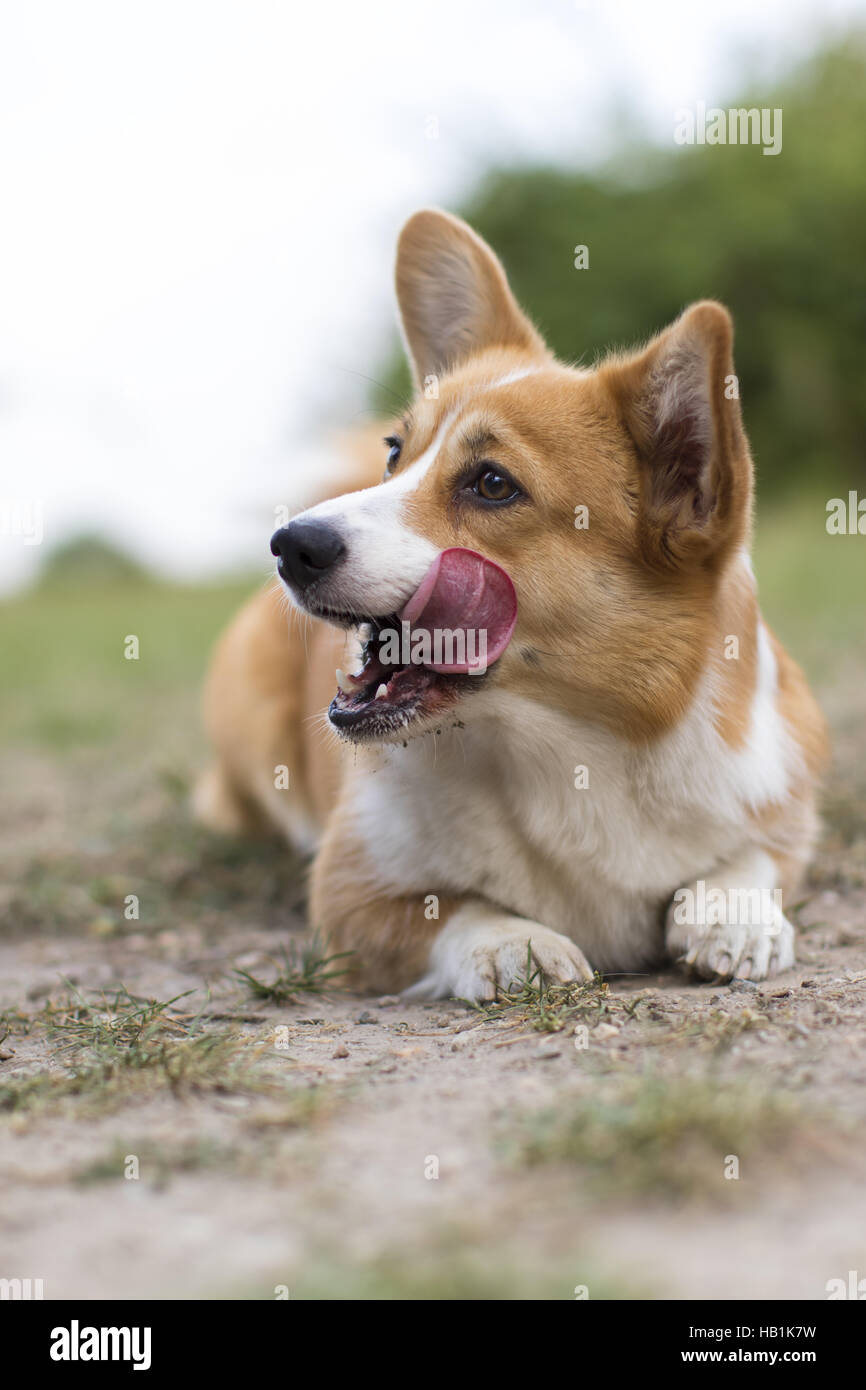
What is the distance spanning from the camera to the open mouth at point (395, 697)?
114 inches

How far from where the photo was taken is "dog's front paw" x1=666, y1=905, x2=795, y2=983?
301cm

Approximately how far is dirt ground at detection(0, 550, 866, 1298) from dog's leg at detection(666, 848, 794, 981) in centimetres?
7

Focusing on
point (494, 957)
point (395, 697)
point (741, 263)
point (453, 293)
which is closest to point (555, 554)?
point (395, 697)

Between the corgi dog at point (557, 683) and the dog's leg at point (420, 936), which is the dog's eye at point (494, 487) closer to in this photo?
the corgi dog at point (557, 683)

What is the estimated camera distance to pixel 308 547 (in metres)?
2.72

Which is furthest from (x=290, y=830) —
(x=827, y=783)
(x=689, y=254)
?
(x=689, y=254)

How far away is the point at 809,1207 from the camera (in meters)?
1.82

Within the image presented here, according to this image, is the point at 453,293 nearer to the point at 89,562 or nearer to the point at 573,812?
the point at 573,812

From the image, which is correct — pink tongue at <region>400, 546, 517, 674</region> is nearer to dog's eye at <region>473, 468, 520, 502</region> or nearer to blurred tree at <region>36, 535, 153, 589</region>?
dog's eye at <region>473, 468, 520, 502</region>

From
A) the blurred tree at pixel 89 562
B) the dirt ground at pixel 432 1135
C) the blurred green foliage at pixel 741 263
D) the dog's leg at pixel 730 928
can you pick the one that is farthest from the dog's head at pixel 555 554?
the blurred tree at pixel 89 562

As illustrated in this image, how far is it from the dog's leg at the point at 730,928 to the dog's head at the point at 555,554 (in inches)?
18.0

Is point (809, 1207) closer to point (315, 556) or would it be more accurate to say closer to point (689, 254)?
→ point (315, 556)
